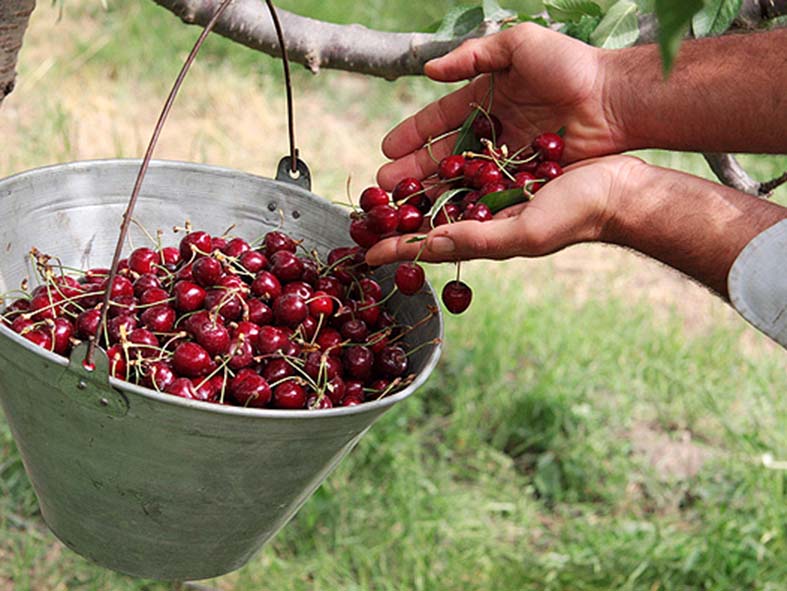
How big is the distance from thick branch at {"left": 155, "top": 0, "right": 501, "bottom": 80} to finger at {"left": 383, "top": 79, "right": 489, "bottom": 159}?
0.12 m

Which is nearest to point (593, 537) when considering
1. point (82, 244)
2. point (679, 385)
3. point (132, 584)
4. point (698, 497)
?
point (698, 497)

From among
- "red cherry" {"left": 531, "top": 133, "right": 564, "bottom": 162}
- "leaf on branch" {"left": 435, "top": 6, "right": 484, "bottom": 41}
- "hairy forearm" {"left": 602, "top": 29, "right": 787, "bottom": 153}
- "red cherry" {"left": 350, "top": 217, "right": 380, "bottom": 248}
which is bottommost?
"red cherry" {"left": 350, "top": 217, "right": 380, "bottom": 248}

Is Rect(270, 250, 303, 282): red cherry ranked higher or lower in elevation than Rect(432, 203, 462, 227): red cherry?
lower

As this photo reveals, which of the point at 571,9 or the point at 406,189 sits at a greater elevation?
the point at 571,9

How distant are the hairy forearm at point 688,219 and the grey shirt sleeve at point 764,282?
0.21ft

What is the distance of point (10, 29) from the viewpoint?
1541 millimetres

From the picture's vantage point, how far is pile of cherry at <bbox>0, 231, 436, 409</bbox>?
4.55 feet

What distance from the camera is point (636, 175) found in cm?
164

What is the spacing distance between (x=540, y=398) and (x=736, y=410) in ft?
1.90

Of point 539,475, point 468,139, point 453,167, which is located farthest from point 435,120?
point 539,475

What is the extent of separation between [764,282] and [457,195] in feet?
1.61

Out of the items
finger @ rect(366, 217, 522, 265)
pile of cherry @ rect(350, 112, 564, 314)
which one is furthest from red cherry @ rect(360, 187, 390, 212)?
finger @ rect(366, 217, 522, 265)

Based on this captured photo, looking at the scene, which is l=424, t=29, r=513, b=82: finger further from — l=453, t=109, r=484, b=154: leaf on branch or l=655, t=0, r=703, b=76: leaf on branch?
l=655, t=0, r=703, b=76: leaf on branch

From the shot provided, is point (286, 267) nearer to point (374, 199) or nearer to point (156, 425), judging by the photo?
point (374, 199)
